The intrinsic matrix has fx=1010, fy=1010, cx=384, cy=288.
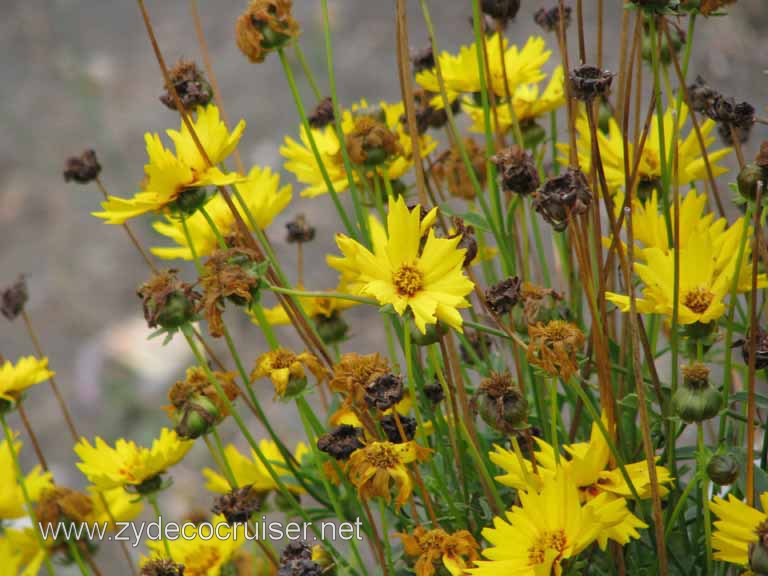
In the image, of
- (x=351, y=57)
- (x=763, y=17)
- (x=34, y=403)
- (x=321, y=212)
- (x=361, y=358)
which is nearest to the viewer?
(x=361, y=358)

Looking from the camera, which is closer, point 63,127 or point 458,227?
point 458,227

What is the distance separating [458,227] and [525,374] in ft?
0.69

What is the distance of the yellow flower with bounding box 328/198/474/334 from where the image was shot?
521 millimetres

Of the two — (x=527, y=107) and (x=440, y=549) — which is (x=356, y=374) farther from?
(x=527, y=107)

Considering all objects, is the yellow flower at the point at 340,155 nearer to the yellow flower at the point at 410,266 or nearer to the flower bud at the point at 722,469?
the yellow flower at the point at 410,266

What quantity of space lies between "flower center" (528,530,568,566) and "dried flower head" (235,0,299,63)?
35 centimetres

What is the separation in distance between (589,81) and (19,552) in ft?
2.00

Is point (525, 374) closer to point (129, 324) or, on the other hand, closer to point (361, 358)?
point (361, 358)

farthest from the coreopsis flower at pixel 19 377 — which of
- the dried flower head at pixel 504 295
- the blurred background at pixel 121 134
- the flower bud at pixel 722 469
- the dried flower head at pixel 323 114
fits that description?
the blurred background at pixel 121 134

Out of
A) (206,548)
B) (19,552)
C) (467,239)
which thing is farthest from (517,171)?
(19,552)

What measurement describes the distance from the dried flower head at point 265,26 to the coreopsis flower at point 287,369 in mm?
199

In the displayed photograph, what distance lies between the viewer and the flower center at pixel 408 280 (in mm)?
536

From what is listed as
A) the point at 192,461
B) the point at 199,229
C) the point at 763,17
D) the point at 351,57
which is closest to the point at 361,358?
the point at 199,229

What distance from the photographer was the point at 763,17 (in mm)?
1652
